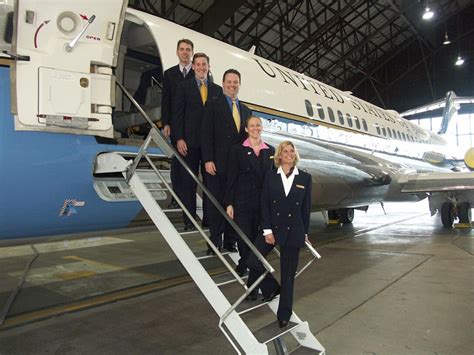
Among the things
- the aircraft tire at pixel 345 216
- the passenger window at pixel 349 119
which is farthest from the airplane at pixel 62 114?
the aircraft tire at pixel 345 216

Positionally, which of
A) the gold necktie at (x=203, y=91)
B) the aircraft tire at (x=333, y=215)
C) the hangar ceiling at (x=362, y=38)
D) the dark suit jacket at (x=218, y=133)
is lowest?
the aircraft tire at (x=333, y=215)

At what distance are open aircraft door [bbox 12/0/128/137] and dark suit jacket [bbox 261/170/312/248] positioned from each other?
5.61 feet

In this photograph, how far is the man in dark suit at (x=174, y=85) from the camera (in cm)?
440

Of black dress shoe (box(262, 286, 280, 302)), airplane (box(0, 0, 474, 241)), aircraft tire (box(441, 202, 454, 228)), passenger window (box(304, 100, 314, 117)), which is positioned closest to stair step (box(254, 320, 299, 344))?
black dress shoe (box(262, 286, 280, 302))

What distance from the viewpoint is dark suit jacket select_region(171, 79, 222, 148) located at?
4.26m

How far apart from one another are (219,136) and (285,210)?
1.00m

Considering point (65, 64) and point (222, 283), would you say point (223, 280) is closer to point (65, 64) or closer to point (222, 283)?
point (222, 283)

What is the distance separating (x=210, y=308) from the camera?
5375mm

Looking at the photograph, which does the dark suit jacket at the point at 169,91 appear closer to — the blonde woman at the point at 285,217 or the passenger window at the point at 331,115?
the blonde woman at the point at 285,217

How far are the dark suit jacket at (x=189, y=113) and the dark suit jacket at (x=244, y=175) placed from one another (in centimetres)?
53

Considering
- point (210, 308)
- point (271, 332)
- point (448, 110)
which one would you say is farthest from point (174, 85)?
point (448, 110)

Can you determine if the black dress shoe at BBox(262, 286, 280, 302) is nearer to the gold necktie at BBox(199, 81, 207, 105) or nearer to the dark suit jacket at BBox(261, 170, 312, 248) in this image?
the dark suit jacket at BBox(261, 170, 312, 248)

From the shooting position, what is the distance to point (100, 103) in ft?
13.5

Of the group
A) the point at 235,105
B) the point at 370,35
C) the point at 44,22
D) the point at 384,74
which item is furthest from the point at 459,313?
the point at 384,74
